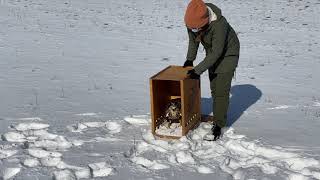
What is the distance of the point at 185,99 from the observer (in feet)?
18.5

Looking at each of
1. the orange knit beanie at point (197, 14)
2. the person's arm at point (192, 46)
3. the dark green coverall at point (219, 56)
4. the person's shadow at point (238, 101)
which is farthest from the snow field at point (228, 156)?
→ the orange knit beanie at point (197, 14)

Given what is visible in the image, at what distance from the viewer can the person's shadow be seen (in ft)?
22.4

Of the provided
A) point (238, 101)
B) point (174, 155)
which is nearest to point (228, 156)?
point (174, 155)

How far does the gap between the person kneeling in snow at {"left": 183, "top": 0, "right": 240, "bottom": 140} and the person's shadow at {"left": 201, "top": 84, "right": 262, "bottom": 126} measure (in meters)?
0.63

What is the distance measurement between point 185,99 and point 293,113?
7.06ft

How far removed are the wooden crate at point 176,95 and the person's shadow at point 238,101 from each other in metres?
0.62

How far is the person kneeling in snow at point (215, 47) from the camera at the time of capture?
5171mm

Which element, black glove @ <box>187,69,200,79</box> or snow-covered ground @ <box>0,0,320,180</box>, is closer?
snow-covered ground @ <box>0,0,320,180</box>

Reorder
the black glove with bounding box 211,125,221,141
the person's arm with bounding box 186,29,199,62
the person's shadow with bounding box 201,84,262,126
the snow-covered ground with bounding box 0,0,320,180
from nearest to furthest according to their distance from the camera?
the snow-covered ground with bounding box 0,0,320,180 → the black glove with bounding box 211,125,221,141 → the person's arm with bounding box 186,29,199,62 → the person's shadow with bounding box 201,84,262,126

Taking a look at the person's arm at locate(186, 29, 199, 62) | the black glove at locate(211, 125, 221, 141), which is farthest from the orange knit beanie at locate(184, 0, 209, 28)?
the black glove at locate(211, 125, 221, 141)

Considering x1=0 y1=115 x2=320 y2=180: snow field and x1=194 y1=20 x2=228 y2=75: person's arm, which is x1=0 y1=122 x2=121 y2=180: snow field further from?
x1=194 y1=20 x2=228 y2=75: person's arm

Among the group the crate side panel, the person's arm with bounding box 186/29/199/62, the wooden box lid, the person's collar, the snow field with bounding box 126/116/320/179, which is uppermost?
the person's collar

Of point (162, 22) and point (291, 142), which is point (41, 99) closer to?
point (291, 142)

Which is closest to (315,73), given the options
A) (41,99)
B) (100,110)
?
(100,110)
